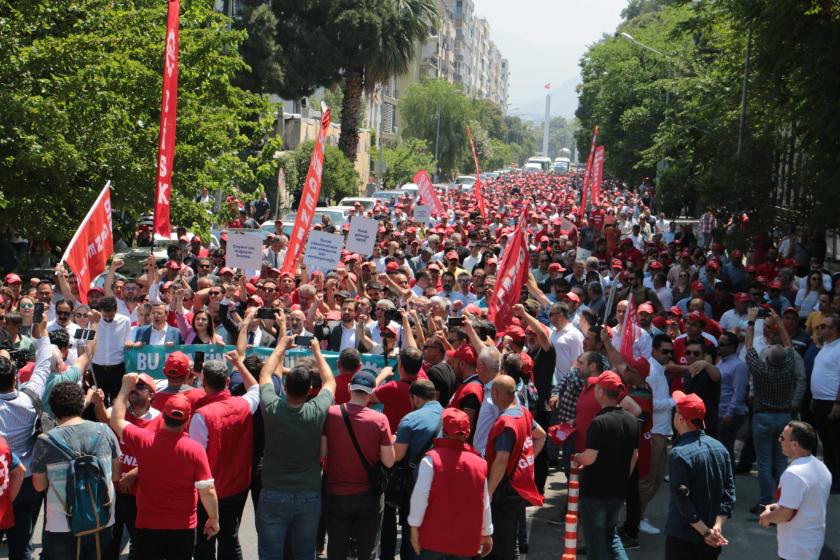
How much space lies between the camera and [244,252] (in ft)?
45.1

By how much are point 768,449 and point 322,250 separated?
259 inches

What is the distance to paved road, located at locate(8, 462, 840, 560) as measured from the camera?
8398 millimetres

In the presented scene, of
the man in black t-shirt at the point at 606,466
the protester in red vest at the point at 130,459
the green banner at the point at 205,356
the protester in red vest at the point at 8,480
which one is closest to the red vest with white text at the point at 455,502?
the man in black t-shirt at the point at 606,466

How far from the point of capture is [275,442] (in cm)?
650

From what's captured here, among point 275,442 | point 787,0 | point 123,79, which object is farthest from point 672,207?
point 275,442

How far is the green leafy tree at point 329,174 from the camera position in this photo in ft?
136

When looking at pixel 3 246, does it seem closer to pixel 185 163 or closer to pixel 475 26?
pixel 185 163

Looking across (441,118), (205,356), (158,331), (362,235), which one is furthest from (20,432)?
(441,118)

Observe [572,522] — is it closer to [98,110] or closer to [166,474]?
[166,474]

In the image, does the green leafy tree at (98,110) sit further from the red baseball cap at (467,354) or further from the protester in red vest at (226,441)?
the protester in red vest at (226,441)

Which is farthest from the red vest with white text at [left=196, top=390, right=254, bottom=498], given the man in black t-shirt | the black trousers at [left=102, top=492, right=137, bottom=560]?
the man in black t-shirt

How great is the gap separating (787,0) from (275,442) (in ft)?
42.5

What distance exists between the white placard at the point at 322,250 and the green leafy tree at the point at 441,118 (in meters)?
59.5

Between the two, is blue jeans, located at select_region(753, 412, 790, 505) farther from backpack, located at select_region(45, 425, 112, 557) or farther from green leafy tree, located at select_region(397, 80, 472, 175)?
green leafy tree, located at select_region(397, 80, 472, 175)
